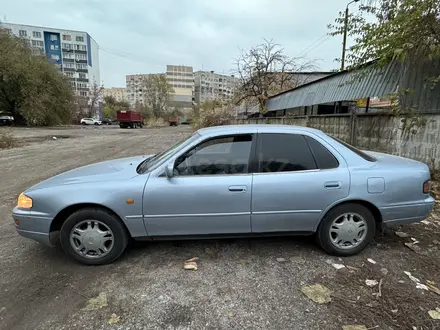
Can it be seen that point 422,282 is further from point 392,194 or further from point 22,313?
point 22,313

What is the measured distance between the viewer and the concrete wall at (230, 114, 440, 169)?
17.9ft

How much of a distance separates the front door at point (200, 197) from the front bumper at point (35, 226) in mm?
1025

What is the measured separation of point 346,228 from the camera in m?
2.89

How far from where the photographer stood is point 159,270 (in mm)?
2695

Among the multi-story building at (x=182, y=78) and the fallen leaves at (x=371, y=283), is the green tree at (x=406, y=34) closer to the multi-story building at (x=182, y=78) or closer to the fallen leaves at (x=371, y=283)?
the fallen leaves at (x=371, y=283)

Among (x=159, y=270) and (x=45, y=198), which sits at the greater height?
(x=45, y=198)

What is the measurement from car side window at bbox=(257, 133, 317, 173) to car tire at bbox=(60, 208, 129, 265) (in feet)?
5.50

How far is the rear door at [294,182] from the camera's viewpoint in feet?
9.03

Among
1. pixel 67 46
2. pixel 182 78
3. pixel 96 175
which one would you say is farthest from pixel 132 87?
pixel 96 175

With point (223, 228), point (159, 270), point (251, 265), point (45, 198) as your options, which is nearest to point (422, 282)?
point (251, 265)

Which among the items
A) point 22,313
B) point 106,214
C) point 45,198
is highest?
point 45,198

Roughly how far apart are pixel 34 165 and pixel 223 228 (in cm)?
842

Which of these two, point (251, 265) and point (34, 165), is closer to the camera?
point (251, 265)

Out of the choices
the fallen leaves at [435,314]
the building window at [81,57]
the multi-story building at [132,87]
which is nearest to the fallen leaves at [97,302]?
the fallen leaves at [435,314]
